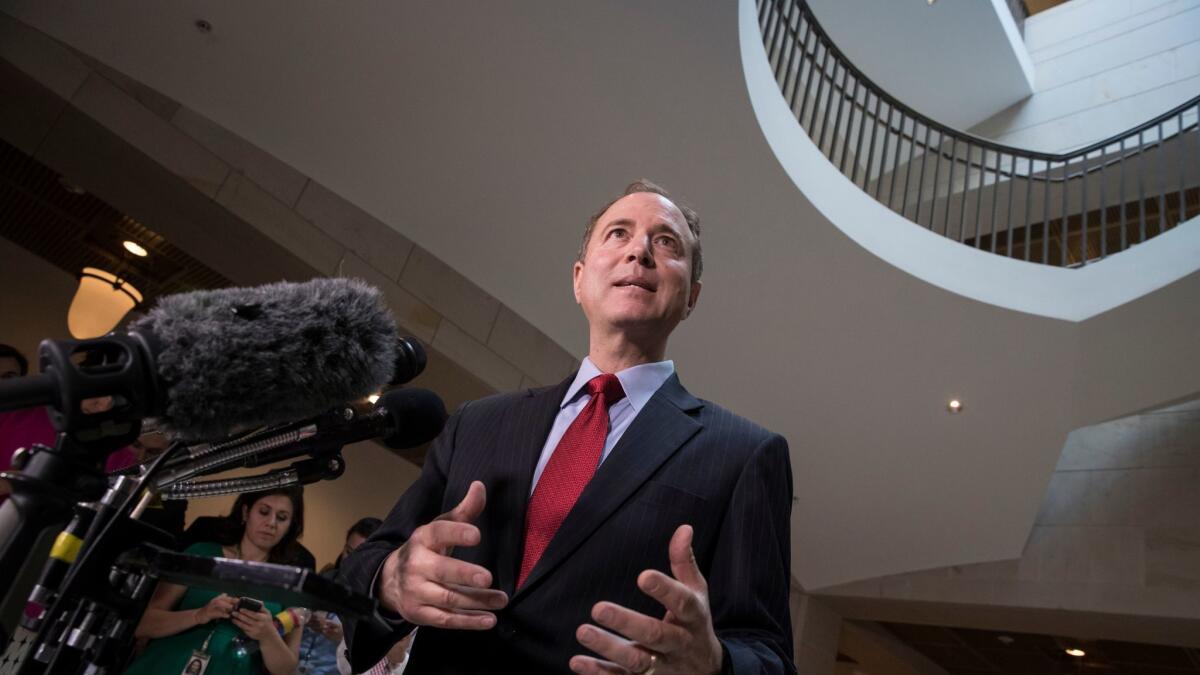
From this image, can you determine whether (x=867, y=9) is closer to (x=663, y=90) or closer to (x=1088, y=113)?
(x=1088, y=113)

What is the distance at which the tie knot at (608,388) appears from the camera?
1.37 meters

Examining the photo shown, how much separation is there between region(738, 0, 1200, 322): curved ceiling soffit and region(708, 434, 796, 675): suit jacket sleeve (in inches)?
158

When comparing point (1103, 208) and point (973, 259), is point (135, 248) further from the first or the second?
point (1103, 208)

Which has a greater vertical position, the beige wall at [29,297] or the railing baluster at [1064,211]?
the railing baluster at [1064,211]

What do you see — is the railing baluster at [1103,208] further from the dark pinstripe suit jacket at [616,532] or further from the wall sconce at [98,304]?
the wall sconce at [98,304]

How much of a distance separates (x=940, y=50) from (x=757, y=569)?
33.8ft

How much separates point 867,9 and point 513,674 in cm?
998

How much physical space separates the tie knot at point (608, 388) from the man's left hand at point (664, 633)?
0.49m

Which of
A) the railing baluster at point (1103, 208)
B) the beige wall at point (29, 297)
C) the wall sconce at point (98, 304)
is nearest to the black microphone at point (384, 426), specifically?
the wall sconce at point (98, 304)

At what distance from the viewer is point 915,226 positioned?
6.00 meters

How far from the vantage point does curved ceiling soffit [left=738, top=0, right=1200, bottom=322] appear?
17.4 ft

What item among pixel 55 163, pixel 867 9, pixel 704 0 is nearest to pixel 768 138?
pixel 704 0

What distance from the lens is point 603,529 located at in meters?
1.14

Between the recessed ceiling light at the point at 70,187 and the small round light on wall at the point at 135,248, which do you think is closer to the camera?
the recessed ceiling light at the point at 70,187
